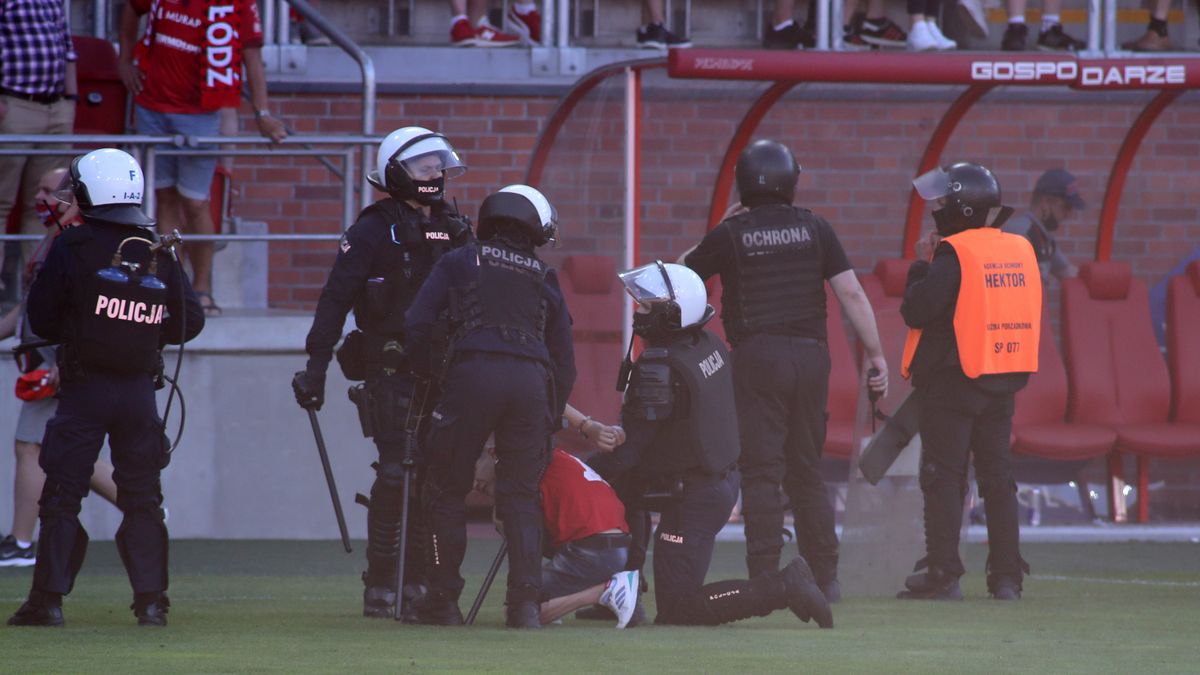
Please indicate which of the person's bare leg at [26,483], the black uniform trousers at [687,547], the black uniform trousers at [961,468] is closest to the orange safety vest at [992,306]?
the black uniform trousers at [961,468]

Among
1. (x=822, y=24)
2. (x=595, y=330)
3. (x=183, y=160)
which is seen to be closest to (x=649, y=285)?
(x=595, y=330)

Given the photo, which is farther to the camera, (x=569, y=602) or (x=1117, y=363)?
(x=1117, y=363)

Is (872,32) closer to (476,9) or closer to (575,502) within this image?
(476,9)

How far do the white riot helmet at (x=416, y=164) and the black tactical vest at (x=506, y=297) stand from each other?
501 mm

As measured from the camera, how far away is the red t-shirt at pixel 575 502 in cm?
738

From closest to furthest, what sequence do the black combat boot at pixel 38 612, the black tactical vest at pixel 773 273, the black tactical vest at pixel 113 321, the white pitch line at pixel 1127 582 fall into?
the black tactical vest at pixel 113 321
the black combat boot at pixel 38 612
the black tactical vest at pixel 773 273
the white pitch line at pixel 1127 582

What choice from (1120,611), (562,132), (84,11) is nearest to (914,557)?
(1120,611)

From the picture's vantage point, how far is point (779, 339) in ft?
26.9

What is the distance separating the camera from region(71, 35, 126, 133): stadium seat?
11734 millimetres

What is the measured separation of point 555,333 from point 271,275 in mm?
6592

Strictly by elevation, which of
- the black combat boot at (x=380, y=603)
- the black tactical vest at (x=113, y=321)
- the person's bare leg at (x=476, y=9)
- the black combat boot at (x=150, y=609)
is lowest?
the black combat boot at (x=380, y=603)

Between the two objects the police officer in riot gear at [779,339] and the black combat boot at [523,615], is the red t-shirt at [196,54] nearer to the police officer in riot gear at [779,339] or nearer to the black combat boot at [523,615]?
the police officer in riot gear at [779,339]

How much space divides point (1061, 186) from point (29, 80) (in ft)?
19.8

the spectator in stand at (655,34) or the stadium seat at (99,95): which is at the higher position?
the spectator in stand at (655,34)
